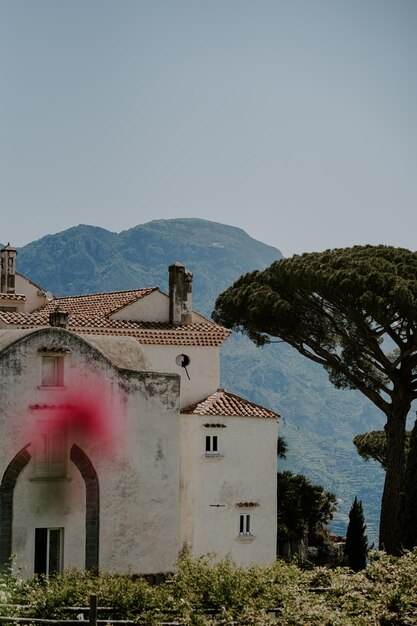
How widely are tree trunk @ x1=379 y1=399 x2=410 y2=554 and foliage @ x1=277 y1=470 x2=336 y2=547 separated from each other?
3445 millimetres

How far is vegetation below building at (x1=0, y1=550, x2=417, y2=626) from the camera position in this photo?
1003 inches

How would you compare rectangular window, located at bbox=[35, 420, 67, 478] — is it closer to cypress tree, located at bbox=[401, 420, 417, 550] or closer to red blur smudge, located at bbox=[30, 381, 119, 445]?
red blur smudge, located at bbox=[30, 381, 119, 445]

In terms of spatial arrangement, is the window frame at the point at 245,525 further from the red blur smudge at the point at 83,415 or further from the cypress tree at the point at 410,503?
the red blur smudge at the point at 83,415

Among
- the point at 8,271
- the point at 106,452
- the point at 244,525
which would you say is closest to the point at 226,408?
the point at 244,525

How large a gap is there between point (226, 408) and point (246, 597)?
785 inches

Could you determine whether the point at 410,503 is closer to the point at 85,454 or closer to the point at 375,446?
the point at 85,454

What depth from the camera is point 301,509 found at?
2172 inches

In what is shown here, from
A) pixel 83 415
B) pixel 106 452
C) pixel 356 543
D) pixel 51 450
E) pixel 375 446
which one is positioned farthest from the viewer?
pixel 375 446

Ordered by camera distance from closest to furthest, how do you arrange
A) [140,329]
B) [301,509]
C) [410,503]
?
[410,503], [140,329], [301,509]

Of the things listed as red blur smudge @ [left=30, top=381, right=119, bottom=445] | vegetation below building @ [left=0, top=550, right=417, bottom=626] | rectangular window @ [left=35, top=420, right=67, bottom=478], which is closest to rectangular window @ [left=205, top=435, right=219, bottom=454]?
red blur smudge @ [left=30, top=381, right=119, bottom=445]

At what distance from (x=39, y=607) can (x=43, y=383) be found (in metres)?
10.6

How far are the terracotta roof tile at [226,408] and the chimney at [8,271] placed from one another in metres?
16.6

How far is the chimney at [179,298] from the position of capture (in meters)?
49.7

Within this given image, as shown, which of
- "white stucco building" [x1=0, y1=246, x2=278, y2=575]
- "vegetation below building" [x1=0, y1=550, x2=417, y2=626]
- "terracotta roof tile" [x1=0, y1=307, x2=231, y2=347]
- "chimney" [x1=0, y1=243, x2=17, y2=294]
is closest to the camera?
"vegetation below building" [x1=0, y1=550, x2=417, y2=626]
